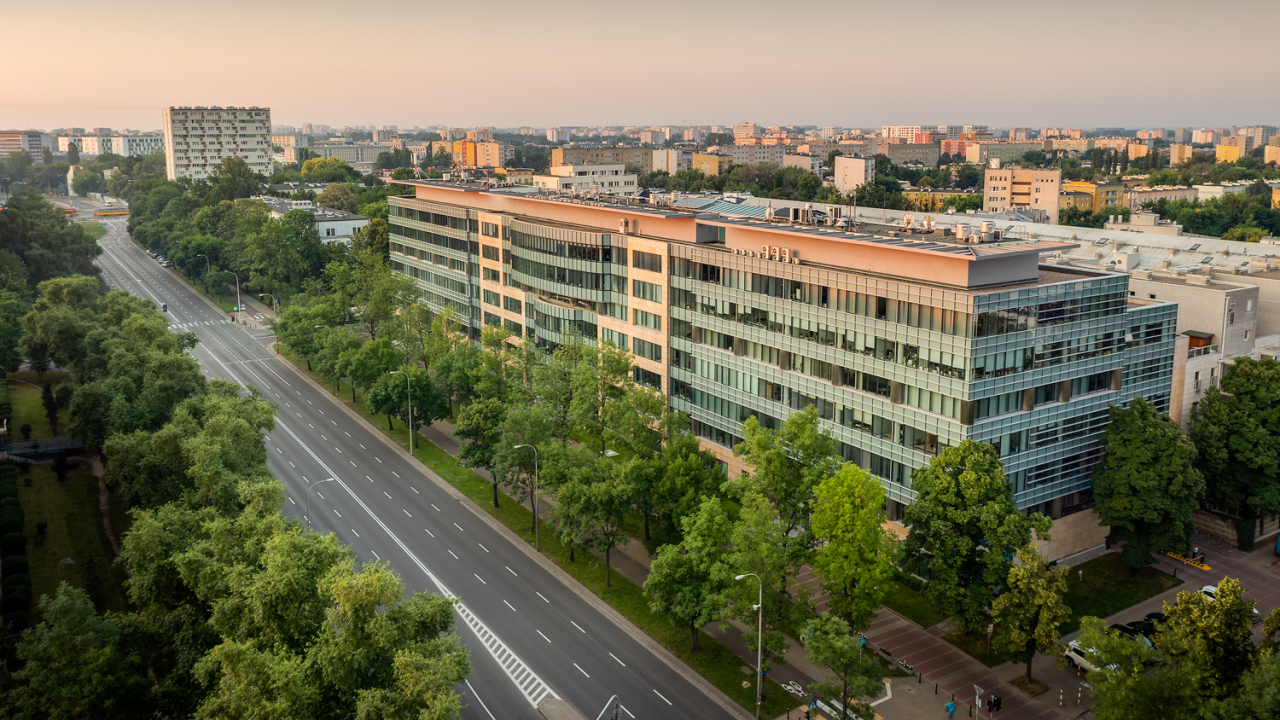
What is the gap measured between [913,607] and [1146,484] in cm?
1807

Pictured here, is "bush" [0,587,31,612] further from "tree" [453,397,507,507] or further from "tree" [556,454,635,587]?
"tree" [556,454,635,587]

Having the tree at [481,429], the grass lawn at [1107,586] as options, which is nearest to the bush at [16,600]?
the tree at [481,429]

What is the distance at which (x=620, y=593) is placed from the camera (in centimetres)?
6281

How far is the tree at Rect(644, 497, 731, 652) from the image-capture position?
166 feet

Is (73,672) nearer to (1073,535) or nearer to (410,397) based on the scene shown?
(410,397)

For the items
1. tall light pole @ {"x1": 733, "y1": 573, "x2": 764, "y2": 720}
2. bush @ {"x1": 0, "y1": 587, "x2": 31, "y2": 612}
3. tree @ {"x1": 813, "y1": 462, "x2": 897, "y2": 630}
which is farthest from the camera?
bush @ {"x1": 0, "y1": 587, "x2": 31, "y2": 612}

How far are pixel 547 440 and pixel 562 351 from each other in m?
11.0

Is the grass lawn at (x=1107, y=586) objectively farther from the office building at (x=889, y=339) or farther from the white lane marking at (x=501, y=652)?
the white lane marking at (x=501, y=652)

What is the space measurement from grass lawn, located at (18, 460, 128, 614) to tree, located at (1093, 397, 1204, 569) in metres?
68.4

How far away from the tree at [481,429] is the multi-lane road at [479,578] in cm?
558

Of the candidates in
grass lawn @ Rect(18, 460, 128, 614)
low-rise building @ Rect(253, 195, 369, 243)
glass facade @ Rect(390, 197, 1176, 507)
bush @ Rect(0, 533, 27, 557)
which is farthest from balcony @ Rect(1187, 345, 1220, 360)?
low-rise building @ Rect(253, 195, 369, 243)

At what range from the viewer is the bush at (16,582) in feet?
188

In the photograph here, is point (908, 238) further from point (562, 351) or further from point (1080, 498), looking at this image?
point (562, 351)

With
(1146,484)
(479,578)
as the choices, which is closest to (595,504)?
(479,578)
